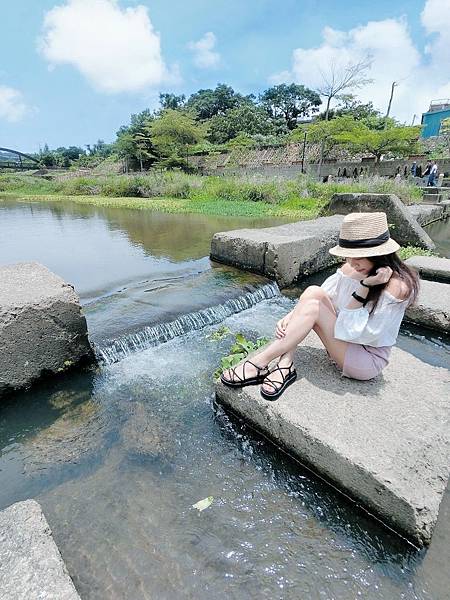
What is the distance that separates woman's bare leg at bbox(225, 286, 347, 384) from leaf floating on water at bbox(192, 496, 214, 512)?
0.79m

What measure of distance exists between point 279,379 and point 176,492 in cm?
90

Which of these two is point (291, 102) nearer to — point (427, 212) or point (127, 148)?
point (127, 148)

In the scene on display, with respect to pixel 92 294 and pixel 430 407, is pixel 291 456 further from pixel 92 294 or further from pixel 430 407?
pixel 92 294

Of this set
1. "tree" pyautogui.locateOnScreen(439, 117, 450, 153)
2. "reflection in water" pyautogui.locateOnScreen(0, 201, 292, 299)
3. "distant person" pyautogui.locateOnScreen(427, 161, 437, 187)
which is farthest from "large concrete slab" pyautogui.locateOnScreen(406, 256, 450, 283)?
"tree" pyautogui.locateOnScreen(439, 117, 450, 153)

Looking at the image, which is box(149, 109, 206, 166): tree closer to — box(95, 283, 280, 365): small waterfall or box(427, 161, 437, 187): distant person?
box(427, 161, 437, 187): distant person

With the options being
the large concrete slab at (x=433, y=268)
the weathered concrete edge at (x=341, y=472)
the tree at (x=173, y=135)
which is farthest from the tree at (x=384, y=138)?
the weathered concrete edge at (x=341, y=472)

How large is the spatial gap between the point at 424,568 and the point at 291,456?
0.79 m

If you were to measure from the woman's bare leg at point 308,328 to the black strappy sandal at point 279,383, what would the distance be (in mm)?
30

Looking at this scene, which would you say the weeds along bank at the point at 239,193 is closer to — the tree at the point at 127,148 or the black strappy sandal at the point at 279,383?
the black strappy sandal at the point at 279,383

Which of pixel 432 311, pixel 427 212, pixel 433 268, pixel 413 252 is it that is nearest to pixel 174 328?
pixel 432 311

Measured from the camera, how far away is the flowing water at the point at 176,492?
1.58 metres

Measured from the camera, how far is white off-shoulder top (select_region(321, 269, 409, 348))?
208 cm

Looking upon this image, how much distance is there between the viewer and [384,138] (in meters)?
19.6

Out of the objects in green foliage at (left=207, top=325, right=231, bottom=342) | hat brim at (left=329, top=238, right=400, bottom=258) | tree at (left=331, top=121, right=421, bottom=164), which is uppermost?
tree at (left=331, top=121, right=421, bottom=164)
